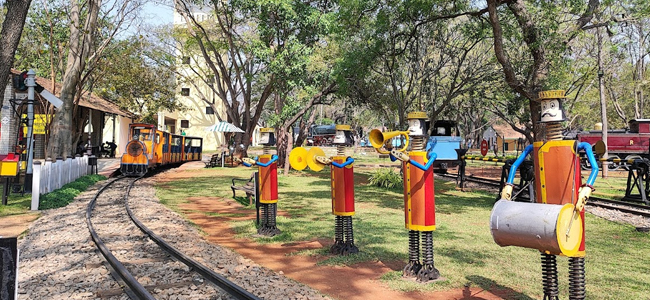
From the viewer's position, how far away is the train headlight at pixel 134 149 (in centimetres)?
2100

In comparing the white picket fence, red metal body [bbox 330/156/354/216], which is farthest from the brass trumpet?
the white picket fence

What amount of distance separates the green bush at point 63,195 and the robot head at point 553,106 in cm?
1144

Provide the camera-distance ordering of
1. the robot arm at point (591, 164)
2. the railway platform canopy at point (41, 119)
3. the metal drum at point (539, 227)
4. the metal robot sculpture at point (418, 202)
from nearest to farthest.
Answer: the metal drum at point (539, 227)
the robot arm at point (591, 164)
the metal robot sculpture at point (418, 202)
the railway platform canopy at point (41, 119)

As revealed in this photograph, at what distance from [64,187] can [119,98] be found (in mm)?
24964

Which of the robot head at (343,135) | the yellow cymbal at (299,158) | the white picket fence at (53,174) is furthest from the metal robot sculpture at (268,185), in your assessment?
the white picket fence at (53,174)

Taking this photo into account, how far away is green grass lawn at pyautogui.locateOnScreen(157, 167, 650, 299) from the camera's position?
5.75 meters

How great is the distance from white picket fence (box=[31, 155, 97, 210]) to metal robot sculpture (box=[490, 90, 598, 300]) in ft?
35.7

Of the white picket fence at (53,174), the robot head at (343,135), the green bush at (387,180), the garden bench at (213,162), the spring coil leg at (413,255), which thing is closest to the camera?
the spring coil leg at (413,255)

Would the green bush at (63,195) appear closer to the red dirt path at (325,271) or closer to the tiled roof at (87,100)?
the red dirt path at (325,271)

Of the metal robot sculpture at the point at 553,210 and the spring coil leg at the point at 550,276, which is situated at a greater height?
→ the metal robot sculpture at the point at 553,210

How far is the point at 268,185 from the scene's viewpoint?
860 centimetres

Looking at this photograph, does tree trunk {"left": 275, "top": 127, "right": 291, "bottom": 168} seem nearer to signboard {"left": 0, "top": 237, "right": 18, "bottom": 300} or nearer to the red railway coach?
the red railway coach

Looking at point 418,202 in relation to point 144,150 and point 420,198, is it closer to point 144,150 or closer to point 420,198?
point 420,198

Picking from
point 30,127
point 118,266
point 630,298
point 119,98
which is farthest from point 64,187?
point 119,98
